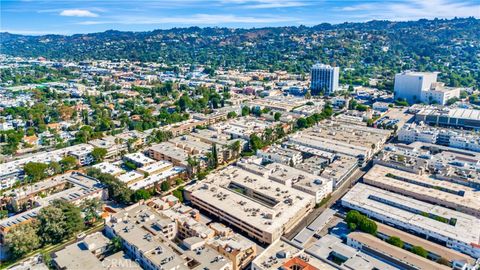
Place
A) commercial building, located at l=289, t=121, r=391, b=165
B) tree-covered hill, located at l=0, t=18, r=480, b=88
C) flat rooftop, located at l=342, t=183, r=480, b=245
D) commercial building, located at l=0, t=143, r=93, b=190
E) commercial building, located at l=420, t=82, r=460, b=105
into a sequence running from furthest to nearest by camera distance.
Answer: tree-covered hill, located at l=0, t=18, r=480, b=88, commercial building, located at l=420, t=82, r=460, b=105, commercial building, located at l=289, t=121, r=391, b=165, commercial building, located at l=0, t=143, r=93, b=190, flat rooftop, located at l=342, t=183, r=480, b=245

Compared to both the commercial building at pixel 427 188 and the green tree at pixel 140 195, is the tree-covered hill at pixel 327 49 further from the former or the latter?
the green tree at pixel 140 195

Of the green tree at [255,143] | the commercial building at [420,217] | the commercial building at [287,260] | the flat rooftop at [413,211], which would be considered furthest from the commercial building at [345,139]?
the commercial building at [287,260]

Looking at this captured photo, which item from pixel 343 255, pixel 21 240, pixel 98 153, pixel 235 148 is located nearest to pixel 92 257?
pixel 21 240

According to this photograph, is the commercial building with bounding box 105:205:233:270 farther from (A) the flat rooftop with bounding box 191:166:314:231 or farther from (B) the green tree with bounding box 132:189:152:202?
(A) the flat rooftop with bounding box 191:166:314:231

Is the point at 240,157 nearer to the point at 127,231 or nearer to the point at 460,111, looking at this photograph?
the point at 127,231

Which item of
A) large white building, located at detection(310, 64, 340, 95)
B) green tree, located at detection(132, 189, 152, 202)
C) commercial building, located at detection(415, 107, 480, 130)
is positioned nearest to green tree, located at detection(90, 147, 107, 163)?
green tree, located at detection(132, 189, 152, 202)

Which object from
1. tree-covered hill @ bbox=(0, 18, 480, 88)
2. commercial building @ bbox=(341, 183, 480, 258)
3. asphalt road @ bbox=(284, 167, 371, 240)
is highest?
tree-covered hill @ bbox=(0, 18, 480, 88)
